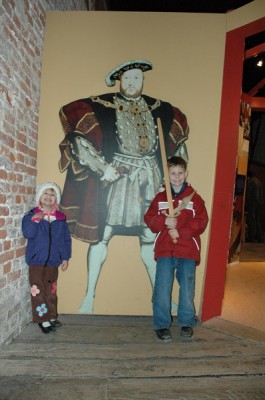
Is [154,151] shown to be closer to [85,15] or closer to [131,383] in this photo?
[85,15]

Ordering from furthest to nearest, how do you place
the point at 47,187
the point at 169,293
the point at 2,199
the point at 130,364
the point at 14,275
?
the point at 47,187
the point at 169,293
the point at 14,275
the point at 2,199
the point at 130,364

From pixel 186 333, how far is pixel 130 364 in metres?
0.65

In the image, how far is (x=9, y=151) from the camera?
2.68 meters

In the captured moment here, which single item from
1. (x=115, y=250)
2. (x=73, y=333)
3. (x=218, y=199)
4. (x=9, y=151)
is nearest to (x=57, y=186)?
(x=9, y=151)

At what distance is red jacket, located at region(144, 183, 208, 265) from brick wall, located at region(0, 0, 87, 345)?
43.8 inches

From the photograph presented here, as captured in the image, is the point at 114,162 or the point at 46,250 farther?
the point at 114,162

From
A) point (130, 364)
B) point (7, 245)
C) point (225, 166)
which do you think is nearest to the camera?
point (130, 364)

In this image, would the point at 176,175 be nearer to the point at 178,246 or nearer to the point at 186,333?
the point at 178,246

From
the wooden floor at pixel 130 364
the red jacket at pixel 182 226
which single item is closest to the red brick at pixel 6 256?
the wooden floor at pixel 130 364

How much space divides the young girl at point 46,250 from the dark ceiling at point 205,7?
387 centimetres

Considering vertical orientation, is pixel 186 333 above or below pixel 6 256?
below

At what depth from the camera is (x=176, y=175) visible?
302cm

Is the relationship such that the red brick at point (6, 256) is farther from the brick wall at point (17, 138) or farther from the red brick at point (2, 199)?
the red brick at point (2, 199)

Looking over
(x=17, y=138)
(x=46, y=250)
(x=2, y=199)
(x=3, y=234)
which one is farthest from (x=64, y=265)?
(x=17, y=138)
